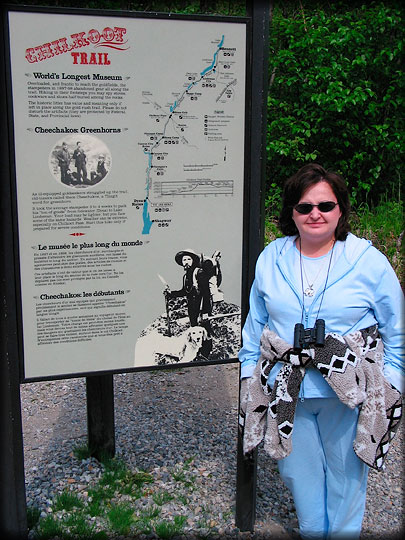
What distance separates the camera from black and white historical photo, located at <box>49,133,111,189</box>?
265 centimetres

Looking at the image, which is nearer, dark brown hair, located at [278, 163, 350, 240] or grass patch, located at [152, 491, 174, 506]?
dark brown hair, located at [278, 163, 350, 240]

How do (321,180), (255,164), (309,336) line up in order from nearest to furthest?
1. (309,336)
2. (321,180)
3. (255,164)

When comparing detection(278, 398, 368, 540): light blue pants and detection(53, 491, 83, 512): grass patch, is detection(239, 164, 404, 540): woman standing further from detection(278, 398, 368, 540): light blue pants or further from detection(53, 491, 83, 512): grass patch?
detection(53, 491, 83, 512): grass patch

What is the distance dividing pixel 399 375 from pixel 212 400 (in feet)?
8.18

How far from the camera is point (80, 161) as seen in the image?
8.79ft

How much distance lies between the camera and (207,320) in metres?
3.00

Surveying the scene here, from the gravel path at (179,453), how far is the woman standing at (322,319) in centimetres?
74

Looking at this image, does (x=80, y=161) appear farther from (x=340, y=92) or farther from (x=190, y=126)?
(x=340, y=92)

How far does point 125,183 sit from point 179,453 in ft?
6.75

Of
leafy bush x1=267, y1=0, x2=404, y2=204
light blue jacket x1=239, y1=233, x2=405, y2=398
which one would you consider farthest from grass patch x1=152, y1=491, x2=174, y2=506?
leafy bush x1=267, y1=0, x2=404, y2=204

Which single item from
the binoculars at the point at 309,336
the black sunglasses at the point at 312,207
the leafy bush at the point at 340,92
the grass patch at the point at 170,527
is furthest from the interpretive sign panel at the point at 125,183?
the leafy bush at the point at 340,92

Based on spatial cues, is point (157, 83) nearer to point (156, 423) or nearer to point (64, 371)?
point (64, 371)

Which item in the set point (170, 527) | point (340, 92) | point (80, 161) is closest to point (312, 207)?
point (80, 161)

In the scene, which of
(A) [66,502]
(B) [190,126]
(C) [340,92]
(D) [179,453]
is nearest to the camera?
(B) [190,126]
